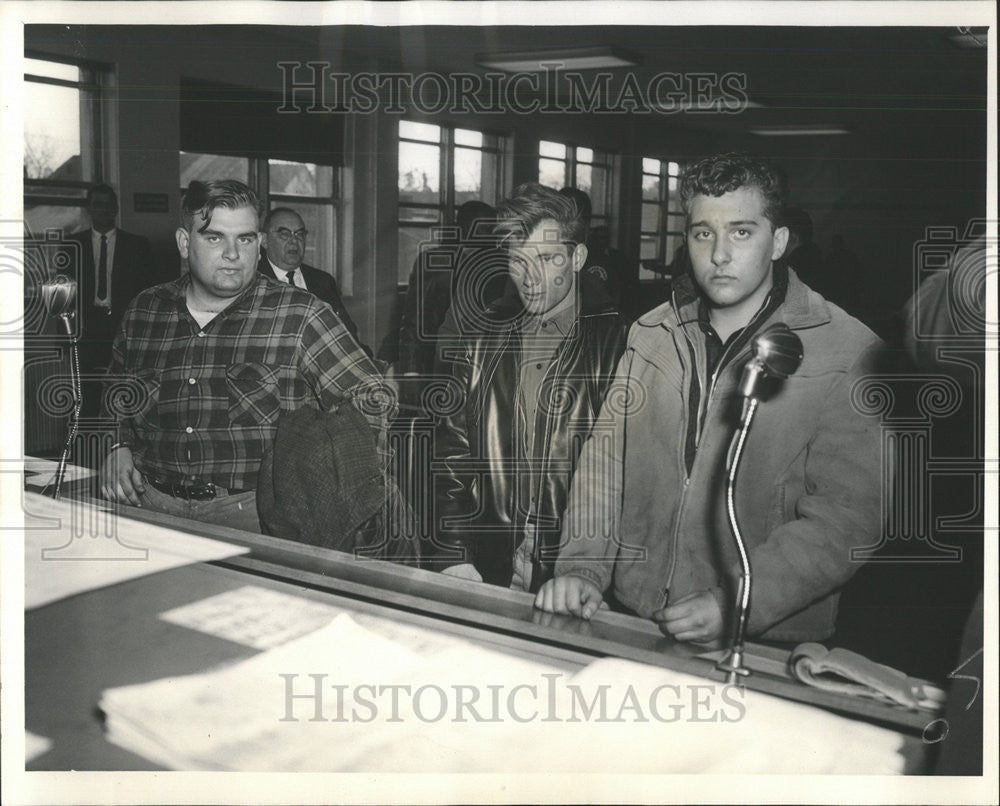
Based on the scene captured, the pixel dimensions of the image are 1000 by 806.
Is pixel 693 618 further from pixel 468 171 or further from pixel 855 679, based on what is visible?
pixel 468 171

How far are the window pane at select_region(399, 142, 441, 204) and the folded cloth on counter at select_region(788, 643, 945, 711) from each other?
4.00 ft

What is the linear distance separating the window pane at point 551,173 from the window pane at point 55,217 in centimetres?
103

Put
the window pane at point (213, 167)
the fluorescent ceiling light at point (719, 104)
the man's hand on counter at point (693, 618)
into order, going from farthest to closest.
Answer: the window pane at point (213, 167) < the fluorescent ceiling light at point (719, 104) < the man's hand on counter at point (693, 618)

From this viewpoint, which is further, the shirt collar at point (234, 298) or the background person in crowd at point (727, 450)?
the shirt collar at point (234, 298)

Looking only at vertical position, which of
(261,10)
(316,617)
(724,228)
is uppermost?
(261,10)

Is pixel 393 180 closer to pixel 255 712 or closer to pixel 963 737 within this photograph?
pixel 255 712

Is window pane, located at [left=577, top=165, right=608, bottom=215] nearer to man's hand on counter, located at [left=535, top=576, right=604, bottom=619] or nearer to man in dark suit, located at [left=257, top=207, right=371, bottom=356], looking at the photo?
man in dark suit, located at [left=257, top=207, right=371, bottom=356]

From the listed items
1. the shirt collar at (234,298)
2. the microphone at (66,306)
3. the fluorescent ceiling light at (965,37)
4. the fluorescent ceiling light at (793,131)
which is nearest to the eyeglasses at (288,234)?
the shirt collar at (234,298)

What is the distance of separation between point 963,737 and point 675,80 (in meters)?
1.49

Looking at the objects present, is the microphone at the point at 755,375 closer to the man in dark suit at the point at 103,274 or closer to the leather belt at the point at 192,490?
the leather belt at the point at 192,490

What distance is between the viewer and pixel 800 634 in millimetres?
2059

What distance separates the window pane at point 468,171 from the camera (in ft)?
7.26

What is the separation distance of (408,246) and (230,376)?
506mm

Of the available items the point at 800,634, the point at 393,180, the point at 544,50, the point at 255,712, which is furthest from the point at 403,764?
the point at 544,50
